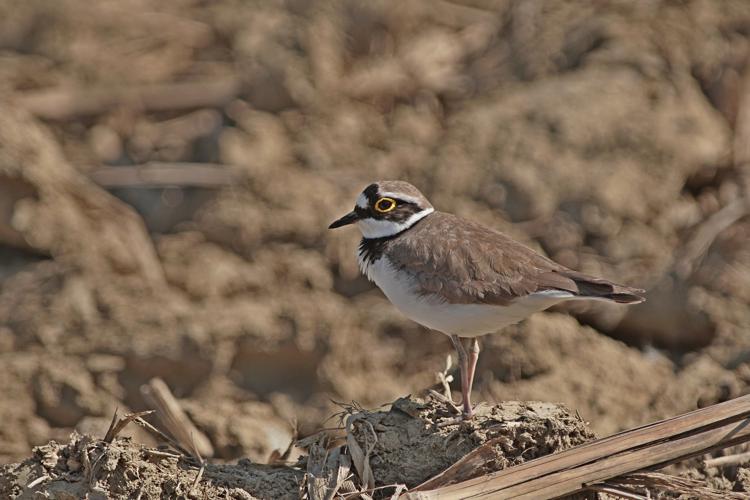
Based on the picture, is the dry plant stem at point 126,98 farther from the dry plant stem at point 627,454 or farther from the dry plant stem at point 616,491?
the dry plant stem at point 616,491

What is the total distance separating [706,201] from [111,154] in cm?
502

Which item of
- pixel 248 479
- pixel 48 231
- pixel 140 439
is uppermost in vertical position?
pixel 248 479

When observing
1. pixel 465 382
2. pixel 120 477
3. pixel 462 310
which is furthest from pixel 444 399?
pixel 120 477

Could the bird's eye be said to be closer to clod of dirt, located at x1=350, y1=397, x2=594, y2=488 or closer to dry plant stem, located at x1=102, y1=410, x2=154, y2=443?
clod of dirt, located at x1=350, y1=397, x2=594, y2=488

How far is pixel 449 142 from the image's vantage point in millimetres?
9133

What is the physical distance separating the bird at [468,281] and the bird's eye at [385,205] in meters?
0.17

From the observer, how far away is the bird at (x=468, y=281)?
18.6ft

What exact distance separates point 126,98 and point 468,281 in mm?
5262

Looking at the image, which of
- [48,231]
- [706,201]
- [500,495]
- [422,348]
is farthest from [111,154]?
[500,495]

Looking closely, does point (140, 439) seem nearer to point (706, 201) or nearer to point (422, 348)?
point (422, 348)

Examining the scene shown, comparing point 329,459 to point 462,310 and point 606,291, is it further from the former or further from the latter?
point 606,291

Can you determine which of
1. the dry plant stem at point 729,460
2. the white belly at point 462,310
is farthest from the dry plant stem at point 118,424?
the dry plant stem at point 729,460

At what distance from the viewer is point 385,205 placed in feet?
21.2

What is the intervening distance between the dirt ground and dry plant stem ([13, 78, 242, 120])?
0.08 ft
